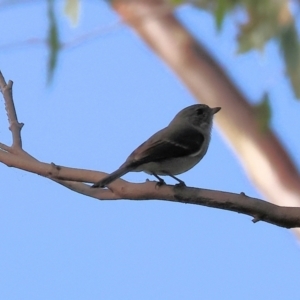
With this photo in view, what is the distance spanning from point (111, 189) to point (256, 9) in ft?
2.41

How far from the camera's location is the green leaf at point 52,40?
6.29 ft

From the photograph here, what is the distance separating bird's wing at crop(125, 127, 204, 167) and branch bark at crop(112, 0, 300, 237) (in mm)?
486

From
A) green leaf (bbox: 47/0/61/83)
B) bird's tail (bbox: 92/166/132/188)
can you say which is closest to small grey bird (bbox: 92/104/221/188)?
bird's tail (bbox: 92/166/132/188)

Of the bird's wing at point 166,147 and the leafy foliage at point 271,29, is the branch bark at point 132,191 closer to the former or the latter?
the bird's wing at point 166,147

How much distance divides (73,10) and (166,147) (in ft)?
1.44

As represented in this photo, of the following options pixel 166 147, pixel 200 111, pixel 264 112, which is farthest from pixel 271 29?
pixel 200 111

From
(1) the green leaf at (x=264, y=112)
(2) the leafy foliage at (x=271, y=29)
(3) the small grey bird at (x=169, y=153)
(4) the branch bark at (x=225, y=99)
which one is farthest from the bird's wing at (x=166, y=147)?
(4) the branch bark at (x=225, y=99)

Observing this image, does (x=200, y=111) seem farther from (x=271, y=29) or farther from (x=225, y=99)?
(x=271, y=29)

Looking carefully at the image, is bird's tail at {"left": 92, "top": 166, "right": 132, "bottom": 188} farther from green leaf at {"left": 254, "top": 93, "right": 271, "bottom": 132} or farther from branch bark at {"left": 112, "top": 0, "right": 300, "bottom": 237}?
branch bark at {"left": 112, "top": 0, "right": 300, "bottom": 237}

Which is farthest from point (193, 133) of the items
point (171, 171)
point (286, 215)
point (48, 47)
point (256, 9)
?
point (286, 215)

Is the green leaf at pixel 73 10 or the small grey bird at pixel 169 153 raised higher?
the green leaf at pixel 73 10

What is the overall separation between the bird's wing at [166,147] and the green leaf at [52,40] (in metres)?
0.31

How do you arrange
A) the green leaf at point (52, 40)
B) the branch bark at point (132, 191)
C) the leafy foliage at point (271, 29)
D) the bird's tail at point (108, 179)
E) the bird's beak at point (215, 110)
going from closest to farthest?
the branch bark at point (132, 191), the bird's tail at point (108, 179), the green leaf at point (52, 40), the leafy foliage at point (271, 29), the bird's beak at point (215, 110)

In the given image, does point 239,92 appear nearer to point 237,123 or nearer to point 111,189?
point 237,123
